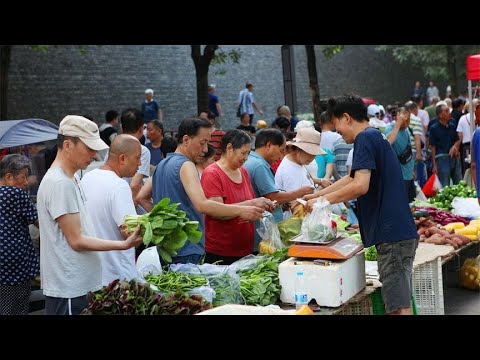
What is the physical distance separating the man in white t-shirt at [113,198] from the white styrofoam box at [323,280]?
1.13 meters

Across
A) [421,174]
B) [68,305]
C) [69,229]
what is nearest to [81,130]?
[69,229]

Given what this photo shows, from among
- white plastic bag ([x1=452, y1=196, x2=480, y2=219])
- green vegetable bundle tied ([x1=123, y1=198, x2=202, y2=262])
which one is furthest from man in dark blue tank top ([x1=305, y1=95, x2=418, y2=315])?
white plastic bag ([x1=452, y1=196, x2=480, y2=219])

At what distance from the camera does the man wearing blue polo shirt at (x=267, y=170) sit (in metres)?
7.18

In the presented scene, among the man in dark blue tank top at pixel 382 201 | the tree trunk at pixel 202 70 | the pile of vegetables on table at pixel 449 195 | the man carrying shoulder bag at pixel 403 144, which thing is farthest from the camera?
the tree trunk at pixel 202 70

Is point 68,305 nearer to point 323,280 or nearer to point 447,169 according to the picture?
point 323,280

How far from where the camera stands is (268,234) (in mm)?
6684

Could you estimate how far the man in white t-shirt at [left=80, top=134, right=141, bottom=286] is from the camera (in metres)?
5.49

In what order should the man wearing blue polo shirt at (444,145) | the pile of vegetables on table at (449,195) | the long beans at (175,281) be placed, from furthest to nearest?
the man wearing blue polo shirt at (444,145)
the pile of vegetables on table at (449,195)
the long beans at (175,281)

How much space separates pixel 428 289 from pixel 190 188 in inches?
114

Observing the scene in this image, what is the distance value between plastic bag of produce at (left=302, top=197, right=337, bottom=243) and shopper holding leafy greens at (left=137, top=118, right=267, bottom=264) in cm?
51

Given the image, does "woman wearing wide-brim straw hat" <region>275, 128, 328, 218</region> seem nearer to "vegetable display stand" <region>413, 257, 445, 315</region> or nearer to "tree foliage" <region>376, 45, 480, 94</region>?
"vegetable display stand" <region>413, 257, 445, 315</region>

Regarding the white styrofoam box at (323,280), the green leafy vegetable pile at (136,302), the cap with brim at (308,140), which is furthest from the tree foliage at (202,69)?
the green leafy vegetable pile at (136,302)

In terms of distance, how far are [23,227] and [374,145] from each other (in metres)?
2.88

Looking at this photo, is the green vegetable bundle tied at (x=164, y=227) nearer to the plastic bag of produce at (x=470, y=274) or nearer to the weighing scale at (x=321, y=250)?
the weighing scale at (x=321, y=250)
